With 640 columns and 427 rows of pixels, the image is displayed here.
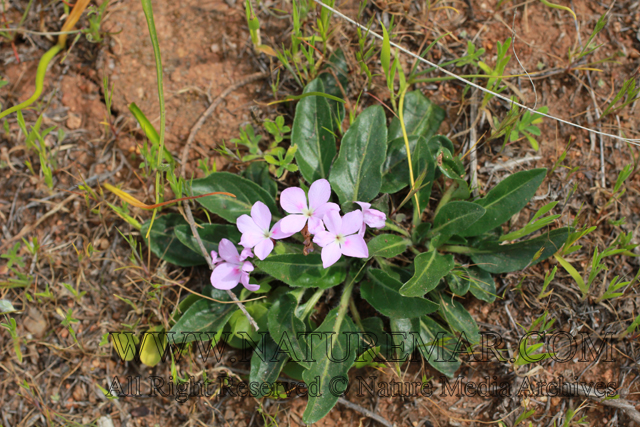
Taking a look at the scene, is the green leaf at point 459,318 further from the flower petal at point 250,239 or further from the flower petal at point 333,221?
the flower petal at point 250,239

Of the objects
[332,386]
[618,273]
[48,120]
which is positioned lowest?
[332,386]

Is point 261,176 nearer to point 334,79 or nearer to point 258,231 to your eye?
point 258,231

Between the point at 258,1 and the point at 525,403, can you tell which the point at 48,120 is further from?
the point at 525,403

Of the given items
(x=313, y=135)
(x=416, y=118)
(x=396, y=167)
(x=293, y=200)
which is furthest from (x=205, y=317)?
(x=416, y=118)

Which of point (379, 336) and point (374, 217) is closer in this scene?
point (374, 217)

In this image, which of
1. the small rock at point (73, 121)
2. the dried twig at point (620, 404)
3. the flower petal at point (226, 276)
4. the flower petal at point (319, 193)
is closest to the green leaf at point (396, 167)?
the flower petal at point (319, 193)

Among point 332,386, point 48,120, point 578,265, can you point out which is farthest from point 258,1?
point 578,265
